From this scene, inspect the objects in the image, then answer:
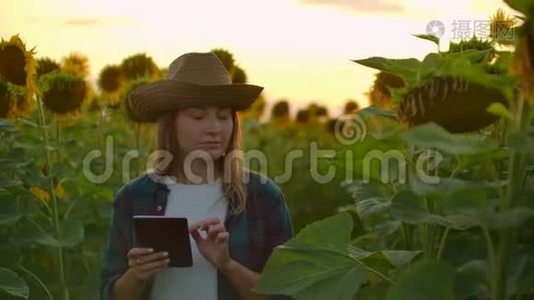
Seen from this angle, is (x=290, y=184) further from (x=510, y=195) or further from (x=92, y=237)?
(x=510, y=195)

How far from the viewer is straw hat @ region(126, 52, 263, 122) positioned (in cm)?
213

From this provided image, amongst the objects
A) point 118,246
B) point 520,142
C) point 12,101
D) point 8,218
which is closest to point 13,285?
point 118,246

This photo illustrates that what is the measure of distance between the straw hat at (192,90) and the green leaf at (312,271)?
51 centimetres

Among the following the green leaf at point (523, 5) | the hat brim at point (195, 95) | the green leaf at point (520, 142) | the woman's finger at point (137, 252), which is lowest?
the woman's finger at point (137, 252)

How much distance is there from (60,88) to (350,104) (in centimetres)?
322

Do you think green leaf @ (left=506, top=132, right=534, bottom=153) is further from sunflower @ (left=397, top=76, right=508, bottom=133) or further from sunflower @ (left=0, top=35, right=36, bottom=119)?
sunflower @ (left=0, top=35, right=36, bottom=119)

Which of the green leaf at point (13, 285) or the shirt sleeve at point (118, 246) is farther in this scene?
Result: the green leaf at point (13, 285)

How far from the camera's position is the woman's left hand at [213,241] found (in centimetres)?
199

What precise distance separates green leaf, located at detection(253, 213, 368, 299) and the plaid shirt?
478mm

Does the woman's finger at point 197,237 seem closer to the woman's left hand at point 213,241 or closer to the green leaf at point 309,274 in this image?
the woman's left hand at point 213,241

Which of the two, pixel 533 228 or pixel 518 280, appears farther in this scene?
pixel 533 228

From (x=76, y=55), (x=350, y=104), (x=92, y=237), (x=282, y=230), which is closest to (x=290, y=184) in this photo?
(x=350, y=104)

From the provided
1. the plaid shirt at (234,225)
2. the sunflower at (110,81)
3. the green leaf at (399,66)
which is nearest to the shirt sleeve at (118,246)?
the plaid shirt at (234,225)

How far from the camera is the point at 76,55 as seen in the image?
4.36 metres
